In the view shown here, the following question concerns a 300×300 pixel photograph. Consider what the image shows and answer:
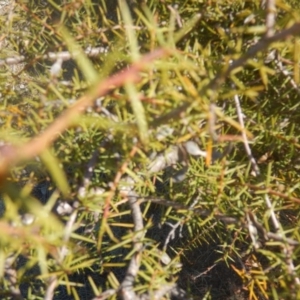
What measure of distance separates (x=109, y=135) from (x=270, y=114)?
0.66 ft

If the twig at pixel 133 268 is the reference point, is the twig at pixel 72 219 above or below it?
above

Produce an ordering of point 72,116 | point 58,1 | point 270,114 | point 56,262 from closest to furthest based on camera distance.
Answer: point 72,116 < point 56,262 < point 270,114 < point 58,1

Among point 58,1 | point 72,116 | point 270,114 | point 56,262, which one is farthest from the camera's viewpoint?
point 58,1

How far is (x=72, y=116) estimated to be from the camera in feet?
0.78

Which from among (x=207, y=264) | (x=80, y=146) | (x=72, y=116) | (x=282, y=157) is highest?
(x=72, y=116)

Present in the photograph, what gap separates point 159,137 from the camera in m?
0.36

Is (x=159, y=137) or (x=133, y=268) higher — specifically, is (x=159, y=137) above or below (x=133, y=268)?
above

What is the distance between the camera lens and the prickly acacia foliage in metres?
0.31

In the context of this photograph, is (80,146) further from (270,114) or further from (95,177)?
(270,114)

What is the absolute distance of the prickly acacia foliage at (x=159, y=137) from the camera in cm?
31

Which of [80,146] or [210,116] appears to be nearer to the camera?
[210,116]

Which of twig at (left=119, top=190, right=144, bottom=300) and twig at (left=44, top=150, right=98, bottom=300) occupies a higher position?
twig at (left=44, top=150, right=98, bottom=300)

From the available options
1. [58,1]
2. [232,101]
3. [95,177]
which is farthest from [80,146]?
[58,1]

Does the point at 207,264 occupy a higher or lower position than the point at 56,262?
lower
